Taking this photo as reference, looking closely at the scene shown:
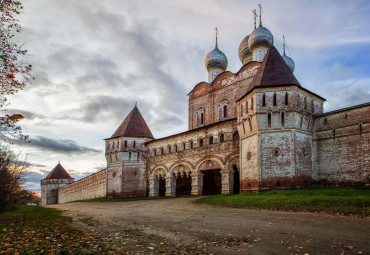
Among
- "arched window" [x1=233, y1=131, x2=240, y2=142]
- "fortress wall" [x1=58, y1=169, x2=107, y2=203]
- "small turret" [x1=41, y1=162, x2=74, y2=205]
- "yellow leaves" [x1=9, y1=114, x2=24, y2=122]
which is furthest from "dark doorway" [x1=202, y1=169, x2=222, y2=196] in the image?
"small turret" [x1=41, y1=162, x2=74, y2=205]

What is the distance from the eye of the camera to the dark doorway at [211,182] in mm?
26797

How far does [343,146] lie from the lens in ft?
57.1

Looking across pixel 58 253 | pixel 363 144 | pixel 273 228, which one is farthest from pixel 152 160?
pixel 58 253

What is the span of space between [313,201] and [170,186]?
17.2 metres

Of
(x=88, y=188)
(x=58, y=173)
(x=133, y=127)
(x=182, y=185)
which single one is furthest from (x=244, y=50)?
(x=58, y=173)

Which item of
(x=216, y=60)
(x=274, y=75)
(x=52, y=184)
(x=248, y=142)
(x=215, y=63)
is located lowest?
(x=52, y=184)

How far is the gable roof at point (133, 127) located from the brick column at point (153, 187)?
5.31 m

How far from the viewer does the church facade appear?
17.5m

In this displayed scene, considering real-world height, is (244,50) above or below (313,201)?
above

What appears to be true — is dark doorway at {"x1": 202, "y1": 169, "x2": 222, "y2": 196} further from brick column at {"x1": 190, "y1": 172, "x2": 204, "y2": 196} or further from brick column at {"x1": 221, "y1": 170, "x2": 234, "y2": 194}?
brick column at {"x1": 221, "y1": 170, "x2": 234, "y2": 194}

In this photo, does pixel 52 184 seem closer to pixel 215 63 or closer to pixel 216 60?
pixel 215 63

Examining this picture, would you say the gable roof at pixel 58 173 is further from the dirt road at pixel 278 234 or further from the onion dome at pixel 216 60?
the dirt road at pixel 278 234

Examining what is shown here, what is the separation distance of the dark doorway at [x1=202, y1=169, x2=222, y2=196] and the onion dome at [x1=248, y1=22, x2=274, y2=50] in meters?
13.3

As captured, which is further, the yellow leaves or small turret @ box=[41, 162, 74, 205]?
small turret @ box=[41, 162, 74, 205]
